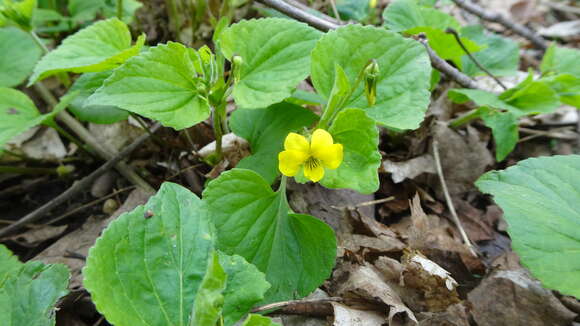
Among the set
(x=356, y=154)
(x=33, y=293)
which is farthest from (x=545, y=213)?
(x=33, y=293)

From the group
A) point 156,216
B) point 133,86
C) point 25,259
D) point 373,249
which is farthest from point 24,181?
point 373,249

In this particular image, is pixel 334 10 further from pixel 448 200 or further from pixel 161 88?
pixel 161 88

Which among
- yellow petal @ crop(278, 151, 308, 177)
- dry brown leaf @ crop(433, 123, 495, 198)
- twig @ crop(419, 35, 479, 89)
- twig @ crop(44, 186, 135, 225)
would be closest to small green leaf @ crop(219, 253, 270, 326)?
yellow petal @ crop(278, 151, 308, 177)

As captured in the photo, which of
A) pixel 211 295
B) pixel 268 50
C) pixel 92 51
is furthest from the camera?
pixel 92 51

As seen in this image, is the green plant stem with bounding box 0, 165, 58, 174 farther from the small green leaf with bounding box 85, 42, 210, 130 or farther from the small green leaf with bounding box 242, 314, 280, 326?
the small green leaf with bounding box 242, 314, 280, 326

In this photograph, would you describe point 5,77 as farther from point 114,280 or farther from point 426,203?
point 426,203

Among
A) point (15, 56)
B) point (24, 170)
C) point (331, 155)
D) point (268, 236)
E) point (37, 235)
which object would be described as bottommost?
point (37, 235)
